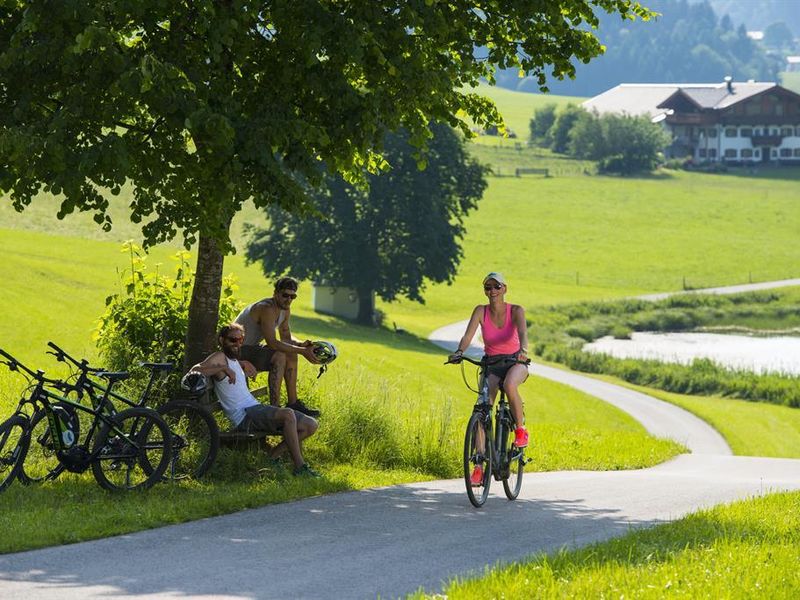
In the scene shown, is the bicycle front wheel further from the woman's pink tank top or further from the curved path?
the woman's pink tank top

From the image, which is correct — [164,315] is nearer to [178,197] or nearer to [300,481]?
[178,197]

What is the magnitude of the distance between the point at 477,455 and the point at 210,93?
164 inches

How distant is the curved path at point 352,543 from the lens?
919 centimetres

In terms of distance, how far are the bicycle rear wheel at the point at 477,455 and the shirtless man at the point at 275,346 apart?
2307 millimetres

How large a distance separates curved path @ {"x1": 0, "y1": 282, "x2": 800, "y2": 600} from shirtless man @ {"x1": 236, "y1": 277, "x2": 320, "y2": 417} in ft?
5.17

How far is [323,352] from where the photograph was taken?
1471 centimetres

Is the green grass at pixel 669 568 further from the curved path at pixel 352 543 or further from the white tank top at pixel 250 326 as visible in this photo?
the white tank top at pixel 250 326

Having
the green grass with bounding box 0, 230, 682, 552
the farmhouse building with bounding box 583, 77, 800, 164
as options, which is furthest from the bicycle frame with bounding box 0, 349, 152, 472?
the farmhouse building with bounding box 583, 77, 800, 164

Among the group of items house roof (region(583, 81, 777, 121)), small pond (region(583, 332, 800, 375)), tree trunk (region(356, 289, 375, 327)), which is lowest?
small pond (region(583, 332, 800, 375))

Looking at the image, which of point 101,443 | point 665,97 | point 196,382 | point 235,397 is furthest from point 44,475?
point 665,97

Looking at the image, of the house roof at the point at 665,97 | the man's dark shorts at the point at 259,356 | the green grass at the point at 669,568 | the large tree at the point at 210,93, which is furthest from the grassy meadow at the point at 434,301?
the house roof at the point at 665,97

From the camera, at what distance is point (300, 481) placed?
45.4 ft

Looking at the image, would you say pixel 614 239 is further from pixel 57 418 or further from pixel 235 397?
pixel 57 418

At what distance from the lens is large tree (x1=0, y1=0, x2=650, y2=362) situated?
515 inches
